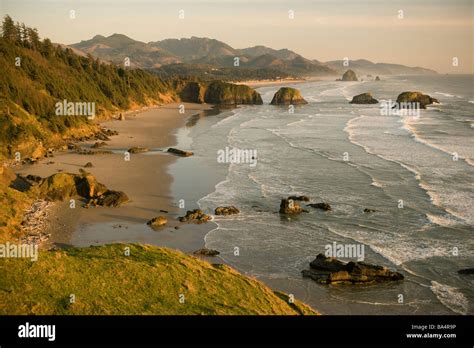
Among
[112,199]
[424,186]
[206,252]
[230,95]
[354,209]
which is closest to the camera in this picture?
[206,252]

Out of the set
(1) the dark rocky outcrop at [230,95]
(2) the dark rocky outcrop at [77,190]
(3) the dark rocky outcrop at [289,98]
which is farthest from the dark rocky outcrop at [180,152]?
(1) the dark rocky outcrop at [230,95]

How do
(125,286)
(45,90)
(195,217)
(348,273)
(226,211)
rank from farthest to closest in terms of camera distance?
(45,90) → (226,211) → (195,217) → (348,273) → (125,286)

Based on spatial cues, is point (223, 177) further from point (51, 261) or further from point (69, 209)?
point (51, 261)

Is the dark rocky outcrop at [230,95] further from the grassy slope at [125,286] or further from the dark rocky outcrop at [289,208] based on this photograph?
the grassy slope at [125,286]

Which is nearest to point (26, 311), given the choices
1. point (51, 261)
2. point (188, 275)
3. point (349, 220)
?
point (51, 261)

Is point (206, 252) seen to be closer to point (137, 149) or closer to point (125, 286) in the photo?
point (125, 286)

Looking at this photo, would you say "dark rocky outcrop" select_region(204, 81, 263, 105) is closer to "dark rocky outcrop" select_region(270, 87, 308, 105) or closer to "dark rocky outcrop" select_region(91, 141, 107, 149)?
"dark rocky outcrop" select_region(270, 87, 308, 105)

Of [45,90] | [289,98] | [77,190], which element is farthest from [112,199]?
[289,98]
